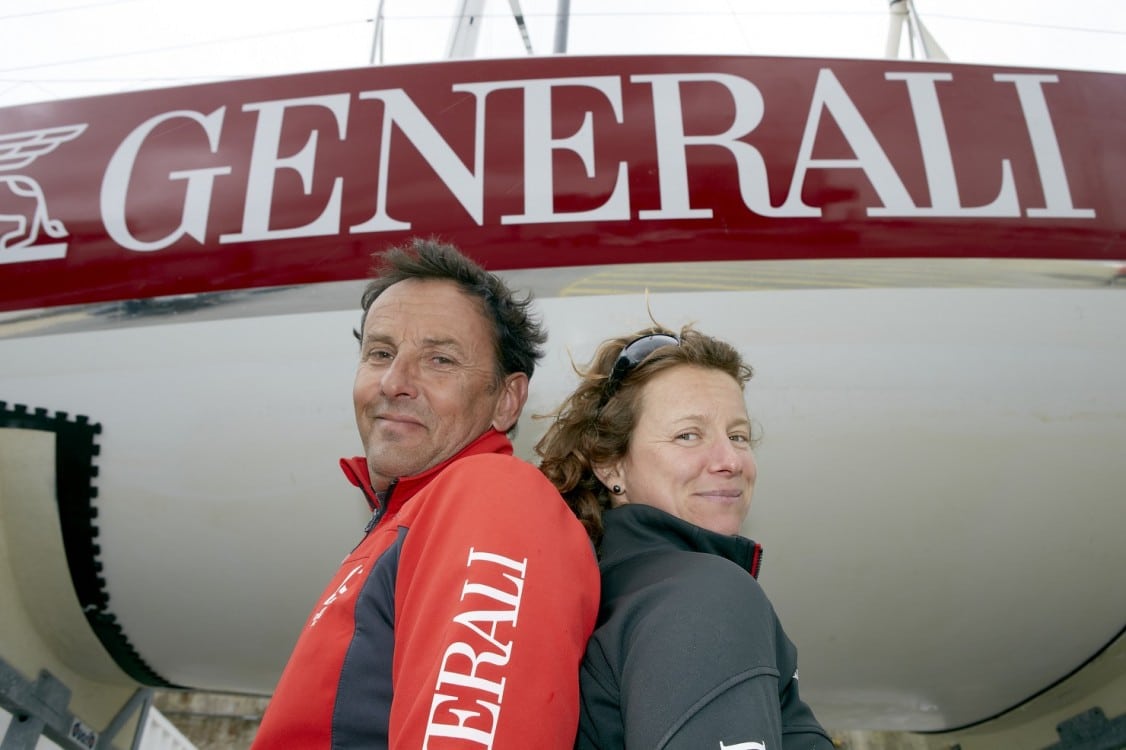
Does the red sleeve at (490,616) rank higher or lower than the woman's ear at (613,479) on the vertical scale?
lower

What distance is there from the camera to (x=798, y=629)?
2201mm

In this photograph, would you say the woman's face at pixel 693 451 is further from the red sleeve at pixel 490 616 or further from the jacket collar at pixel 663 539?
the red sleeve at pixel 490 616

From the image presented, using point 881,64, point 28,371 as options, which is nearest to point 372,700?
point 28,371

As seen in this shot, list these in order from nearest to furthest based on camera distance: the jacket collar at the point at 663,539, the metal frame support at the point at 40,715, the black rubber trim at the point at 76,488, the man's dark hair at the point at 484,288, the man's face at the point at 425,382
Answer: the jacket collar at the point at 663,539 < the man's face at the point at 425,382 < the man's dark hair at the point at 484,288 < the black rubber trim at the point at 76,488 < the metal frame support at the point at 40,715

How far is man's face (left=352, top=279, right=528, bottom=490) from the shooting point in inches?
45.3

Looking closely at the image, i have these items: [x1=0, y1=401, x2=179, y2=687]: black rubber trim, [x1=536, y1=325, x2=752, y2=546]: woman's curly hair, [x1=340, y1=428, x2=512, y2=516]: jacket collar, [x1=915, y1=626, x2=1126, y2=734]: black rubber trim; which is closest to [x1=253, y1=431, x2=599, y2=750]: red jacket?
[x1=340, y1=428, x2=512, y2=516]: jacket collar

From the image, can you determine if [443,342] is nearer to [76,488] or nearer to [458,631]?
[458,631]

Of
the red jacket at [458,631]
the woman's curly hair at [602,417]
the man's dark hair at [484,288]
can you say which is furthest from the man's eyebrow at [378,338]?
the red jacket at [458,631]

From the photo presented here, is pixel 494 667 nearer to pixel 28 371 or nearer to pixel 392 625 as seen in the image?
pixel 392 625

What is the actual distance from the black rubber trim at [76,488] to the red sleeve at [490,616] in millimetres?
1567

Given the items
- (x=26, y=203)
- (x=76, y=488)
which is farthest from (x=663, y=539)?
(x=26, y=203)

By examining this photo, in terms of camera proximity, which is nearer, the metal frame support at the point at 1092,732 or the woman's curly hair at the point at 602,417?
the woman's curly hair at the point at 602,417

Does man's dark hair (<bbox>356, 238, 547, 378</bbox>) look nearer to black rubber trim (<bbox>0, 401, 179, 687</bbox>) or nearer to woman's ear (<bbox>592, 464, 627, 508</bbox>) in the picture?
woman's ear (<bbox>592, 464, 627, 508</bbox>)

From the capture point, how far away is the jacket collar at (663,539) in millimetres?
939
